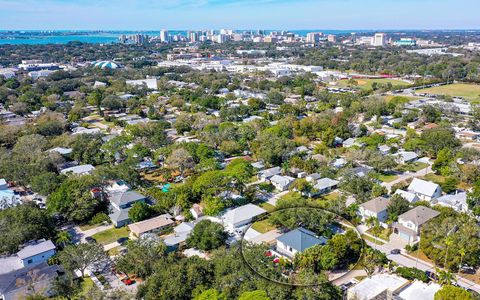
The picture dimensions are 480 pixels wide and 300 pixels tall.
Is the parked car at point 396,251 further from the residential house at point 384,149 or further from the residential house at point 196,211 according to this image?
the residential house at point 384,149

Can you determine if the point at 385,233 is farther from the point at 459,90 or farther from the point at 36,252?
the point at 459,90

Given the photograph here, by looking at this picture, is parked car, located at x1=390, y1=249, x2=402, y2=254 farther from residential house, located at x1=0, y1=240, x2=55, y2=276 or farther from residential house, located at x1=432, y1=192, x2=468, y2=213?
residential house, located at x1=0, y1=240, x2=55, y2=276

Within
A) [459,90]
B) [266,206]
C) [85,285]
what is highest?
[459,90]

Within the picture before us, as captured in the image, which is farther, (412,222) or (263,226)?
(412,222)

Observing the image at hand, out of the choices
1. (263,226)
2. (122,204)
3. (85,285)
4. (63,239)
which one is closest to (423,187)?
(263,226)

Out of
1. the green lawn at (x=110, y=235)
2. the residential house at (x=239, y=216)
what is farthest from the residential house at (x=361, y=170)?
the green lawn at (x=110, y=235)

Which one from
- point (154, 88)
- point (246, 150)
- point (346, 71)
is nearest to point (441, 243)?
point (246, 150)

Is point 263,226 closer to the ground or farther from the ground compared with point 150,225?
farther from the ground

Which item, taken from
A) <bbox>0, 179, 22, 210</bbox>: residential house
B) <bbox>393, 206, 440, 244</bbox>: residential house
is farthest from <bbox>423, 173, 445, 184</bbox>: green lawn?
<bbox>0, 179, 22, 210</bbox>: residential house
